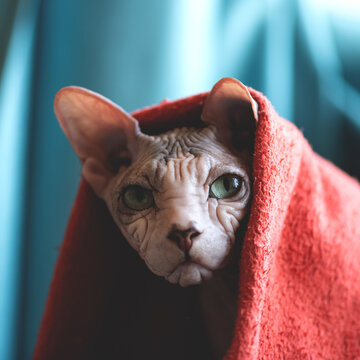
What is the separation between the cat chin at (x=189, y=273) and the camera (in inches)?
19.7

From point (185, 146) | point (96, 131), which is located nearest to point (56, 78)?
point (96, 131)

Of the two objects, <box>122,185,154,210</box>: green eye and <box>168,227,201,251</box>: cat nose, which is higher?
<box>122,185,154,210</box>: green eye

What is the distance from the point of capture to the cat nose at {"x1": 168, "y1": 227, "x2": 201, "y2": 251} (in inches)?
19.0

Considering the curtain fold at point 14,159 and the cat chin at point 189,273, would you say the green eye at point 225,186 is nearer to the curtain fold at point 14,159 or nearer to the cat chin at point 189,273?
the cat chin at point 189,273

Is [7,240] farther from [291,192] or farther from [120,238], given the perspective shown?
[291,192]

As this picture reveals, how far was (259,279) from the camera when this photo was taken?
→ 50 centimetres

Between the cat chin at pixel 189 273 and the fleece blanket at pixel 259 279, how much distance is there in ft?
0.18

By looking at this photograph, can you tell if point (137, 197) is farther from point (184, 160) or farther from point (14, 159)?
point (14, 159)

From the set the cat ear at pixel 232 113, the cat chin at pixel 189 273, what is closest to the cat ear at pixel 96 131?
the cat ear at pixel 232 113

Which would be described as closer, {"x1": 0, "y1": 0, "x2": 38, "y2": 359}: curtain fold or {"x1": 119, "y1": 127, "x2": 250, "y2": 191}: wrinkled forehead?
{"x1": 119, "y1": 127, "x2": 250, "y2": 191}: wrinkled forehead

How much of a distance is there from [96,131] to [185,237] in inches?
11.3

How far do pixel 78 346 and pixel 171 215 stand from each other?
0.37 metres

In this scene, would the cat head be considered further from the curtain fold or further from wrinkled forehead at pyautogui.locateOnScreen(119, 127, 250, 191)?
the curtain fold

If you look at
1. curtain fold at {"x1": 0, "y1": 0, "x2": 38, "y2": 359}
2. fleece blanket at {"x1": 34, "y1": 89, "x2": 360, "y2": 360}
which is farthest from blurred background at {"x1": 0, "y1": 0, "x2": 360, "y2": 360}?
fleece blanket at {"x1": 34, "y1": 89, "x2": 360, "y2": 360}
